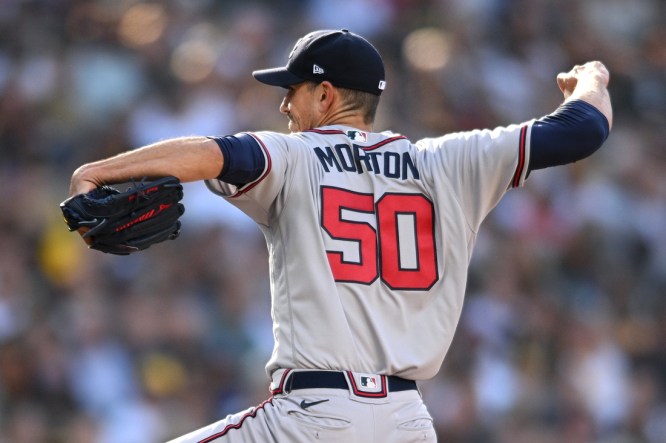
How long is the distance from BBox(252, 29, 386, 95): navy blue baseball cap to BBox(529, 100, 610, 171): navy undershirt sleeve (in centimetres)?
59

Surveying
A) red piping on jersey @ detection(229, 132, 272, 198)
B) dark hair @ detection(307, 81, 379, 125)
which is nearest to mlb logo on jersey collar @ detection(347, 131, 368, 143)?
dark hair @ detection(307, 81, 379, 125)

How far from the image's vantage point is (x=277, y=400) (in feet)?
12.1

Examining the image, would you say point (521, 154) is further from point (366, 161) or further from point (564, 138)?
point (366, 161)

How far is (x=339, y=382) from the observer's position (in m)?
3.64

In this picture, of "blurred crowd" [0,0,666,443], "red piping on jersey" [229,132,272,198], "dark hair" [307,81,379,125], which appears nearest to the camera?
"red piping on jersey" [229,132,272,198]

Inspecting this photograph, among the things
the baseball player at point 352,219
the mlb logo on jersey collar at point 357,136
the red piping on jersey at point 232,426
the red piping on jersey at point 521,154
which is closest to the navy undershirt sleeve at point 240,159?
the baseball player at point 352,219

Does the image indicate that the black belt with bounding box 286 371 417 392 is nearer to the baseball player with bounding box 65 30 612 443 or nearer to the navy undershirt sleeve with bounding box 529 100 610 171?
the baseball player with bounding box 65 30 612 443

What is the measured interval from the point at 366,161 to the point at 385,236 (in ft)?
0.86

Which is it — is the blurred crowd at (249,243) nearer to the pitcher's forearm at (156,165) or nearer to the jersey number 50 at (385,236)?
the jersey number 50 at (385,236)

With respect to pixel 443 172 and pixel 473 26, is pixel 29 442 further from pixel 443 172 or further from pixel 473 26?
pixel 473 26

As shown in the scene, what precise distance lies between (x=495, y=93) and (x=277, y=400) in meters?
6.46

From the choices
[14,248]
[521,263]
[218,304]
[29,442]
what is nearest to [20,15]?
[14,248]

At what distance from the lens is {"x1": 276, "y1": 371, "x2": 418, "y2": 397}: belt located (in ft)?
11.9

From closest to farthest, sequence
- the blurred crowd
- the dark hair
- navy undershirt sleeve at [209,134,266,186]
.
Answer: navy undershirt sleeve at [209,134,266,186], the dark hair, the blurred crowd
